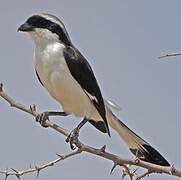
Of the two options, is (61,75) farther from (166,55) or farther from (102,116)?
(166,55)

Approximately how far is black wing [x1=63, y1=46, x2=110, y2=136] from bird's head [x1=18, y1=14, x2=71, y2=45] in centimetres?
16

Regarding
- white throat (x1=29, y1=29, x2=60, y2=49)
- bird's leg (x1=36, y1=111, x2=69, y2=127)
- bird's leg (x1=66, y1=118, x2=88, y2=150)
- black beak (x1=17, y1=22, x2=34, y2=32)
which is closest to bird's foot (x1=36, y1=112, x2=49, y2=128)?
bird's leg (x1=36, y1=111, x2=69, y2=127)

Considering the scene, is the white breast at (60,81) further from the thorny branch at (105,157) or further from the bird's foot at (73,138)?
the thorny branch at (105,157)

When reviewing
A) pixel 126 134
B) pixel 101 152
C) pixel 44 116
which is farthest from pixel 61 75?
pixel 101 152

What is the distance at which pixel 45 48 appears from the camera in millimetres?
4926

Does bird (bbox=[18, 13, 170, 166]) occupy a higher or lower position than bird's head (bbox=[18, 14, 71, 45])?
lower

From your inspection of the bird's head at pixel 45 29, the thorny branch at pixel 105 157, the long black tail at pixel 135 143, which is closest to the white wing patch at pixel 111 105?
the long black tail at pixel 135 143

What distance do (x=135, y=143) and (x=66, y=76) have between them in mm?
926

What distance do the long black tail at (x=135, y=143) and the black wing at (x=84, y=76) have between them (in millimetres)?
155

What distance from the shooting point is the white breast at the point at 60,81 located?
486 centimetres

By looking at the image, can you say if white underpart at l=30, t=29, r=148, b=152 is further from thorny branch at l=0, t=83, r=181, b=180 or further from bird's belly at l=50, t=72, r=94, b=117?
thorny branch at l=0, t=83, r=181, b=180

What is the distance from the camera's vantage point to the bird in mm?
4859

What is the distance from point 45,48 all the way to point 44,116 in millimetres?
721

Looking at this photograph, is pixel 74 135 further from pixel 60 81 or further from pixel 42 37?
pixel 42 37
